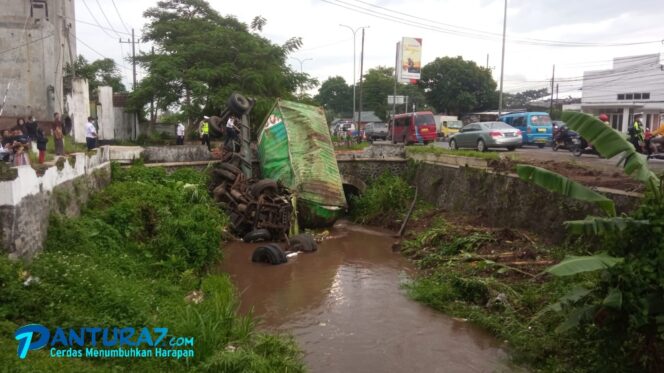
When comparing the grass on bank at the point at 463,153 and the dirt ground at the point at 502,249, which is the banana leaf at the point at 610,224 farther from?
the grass on bank at the point at 463,153

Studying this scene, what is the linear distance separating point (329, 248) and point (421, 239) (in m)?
2.74

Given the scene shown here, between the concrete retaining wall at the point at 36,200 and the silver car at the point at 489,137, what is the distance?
1467 centimetres

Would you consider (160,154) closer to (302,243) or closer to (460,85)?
(302,243)

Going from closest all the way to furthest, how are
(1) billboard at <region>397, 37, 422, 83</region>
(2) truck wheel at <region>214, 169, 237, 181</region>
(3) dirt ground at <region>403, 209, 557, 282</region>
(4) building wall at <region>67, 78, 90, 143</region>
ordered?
(3) dirt ground at <region>403, 209, 557, 282</region> → (2) truck wheel at <region>214, 169, 237, 181</region> → (4) building wall at <region>67, 78, 90, 143</region> → (1) billboard at <region>397, 37, 422, 83</region>

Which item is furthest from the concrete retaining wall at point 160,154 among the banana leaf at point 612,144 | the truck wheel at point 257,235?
the banana leaf at point 612,144

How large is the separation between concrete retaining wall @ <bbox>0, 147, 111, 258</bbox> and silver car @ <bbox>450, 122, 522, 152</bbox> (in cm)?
1467

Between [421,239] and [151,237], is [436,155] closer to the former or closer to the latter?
[421,239]

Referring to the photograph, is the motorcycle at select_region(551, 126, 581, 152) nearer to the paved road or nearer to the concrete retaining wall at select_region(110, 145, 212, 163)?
the paved road

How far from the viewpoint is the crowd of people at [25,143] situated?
31.1 ft

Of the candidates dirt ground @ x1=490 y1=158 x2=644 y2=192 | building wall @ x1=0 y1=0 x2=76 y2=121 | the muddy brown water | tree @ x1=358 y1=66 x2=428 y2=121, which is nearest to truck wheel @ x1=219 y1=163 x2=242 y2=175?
the muddy brown water

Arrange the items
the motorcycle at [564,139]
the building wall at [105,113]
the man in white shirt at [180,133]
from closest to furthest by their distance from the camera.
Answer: the motorcycle at [564,139]
the building wall at [105,113]
the man in white shirt at [180,133]

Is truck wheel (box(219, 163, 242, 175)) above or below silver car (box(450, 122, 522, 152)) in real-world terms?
below

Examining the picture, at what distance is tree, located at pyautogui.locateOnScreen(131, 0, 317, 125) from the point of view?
21688mm

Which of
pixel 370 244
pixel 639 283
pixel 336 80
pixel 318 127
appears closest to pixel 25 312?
pixel 639 283
